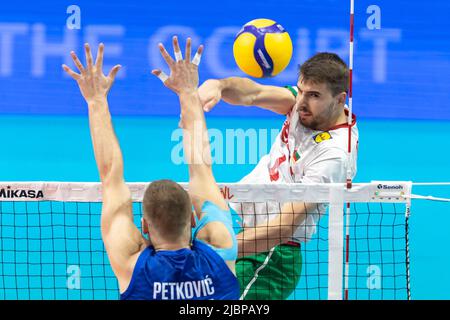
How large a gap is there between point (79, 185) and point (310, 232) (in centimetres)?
183

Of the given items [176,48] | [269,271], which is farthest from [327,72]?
[176,48]

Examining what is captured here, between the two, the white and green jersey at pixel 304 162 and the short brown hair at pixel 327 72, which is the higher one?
the short brown hair at pixel 327 72

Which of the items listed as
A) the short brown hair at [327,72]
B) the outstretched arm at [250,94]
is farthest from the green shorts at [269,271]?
the short brown hair at [327,72]

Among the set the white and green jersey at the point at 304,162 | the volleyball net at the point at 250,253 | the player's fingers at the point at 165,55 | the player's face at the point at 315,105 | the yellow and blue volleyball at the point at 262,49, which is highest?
the yellow and blue volleyball at the point at 262,49

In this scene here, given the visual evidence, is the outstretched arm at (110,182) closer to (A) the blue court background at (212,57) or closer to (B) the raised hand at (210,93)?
(B) the raised hand at (210,93)

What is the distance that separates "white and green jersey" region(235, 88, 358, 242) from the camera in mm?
7152

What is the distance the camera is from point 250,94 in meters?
7.51

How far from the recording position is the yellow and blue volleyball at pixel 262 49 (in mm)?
7562

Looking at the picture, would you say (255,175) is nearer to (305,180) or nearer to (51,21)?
(305,180)

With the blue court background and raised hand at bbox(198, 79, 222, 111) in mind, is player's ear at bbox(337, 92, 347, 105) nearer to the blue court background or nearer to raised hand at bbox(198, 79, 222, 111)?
raised hand at bbox(198, 79, 222, 111)

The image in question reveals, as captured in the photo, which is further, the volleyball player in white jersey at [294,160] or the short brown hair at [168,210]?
the volleyball player in white jersey at [294,160]

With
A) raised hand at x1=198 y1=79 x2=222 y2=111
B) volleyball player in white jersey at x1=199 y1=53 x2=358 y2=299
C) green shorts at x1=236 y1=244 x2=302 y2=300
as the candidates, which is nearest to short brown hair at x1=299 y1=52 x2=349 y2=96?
volleyball player in white jersey at x1=199 y1=53 x2=358 y2=299

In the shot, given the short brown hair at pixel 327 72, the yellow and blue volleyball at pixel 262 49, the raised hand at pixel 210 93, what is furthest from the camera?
the yellow and blue volleyball at pixel 262 49

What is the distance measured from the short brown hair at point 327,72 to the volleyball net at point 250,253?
900 millimetres
